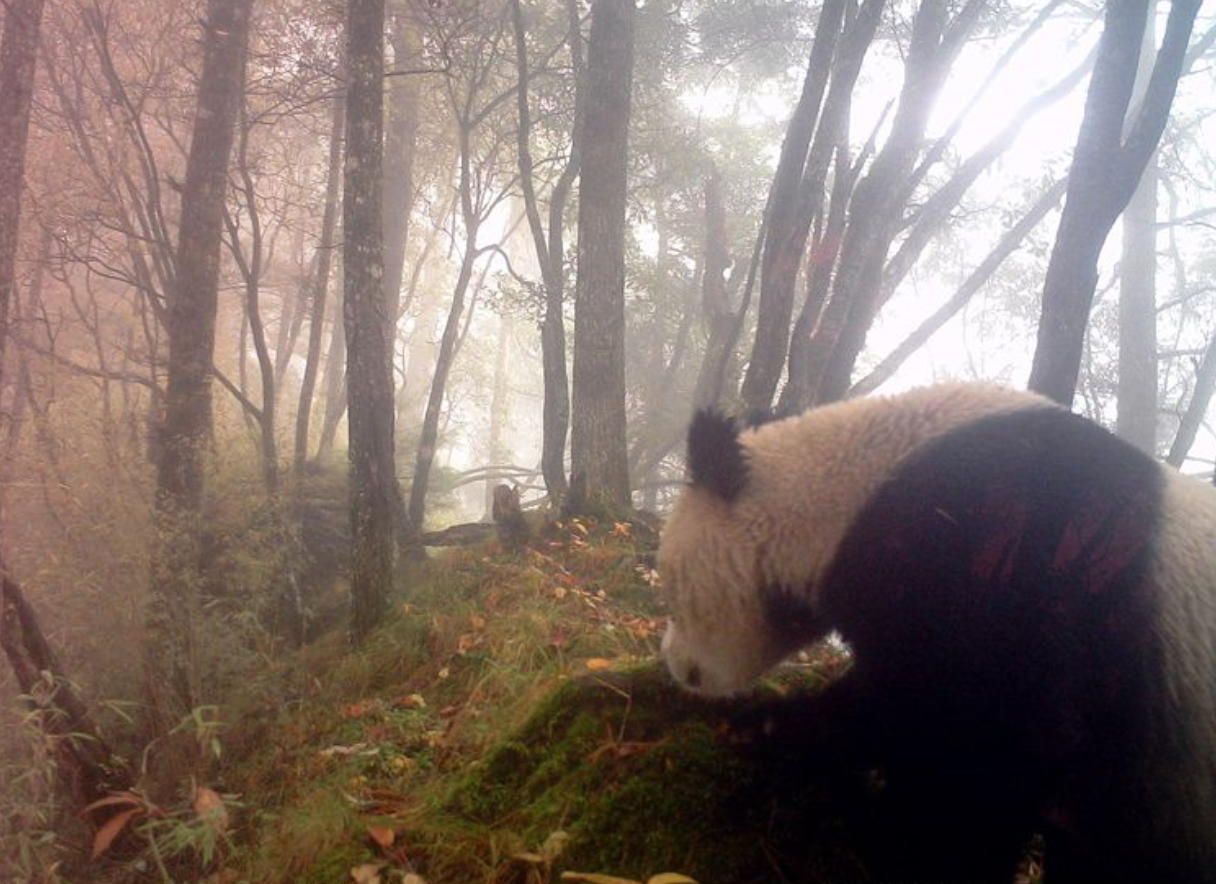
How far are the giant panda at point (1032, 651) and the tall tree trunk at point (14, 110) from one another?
5.76 m

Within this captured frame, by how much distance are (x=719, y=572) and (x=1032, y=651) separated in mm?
1029

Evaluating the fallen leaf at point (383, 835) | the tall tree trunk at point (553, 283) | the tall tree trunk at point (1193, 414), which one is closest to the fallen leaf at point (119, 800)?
the fallen leaf at point (383, 835)

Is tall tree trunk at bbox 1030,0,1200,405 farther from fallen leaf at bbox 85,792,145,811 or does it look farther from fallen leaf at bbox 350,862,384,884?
fallen leaf at bbox 85,792,145,811

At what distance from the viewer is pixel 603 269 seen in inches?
361

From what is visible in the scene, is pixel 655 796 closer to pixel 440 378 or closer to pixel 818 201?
pixel 818 201

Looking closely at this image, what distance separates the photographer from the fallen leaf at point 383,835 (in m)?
2.75

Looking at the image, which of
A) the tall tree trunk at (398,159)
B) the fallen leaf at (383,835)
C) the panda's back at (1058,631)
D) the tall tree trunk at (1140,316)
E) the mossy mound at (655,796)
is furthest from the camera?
the tall tree trunk at (1140,316)

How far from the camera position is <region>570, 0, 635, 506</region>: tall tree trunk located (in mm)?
9094

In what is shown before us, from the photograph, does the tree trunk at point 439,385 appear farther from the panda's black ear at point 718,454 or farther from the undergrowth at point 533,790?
the panda's black ear at point 718,454

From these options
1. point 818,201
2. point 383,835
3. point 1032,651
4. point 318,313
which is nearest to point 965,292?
point 818,201

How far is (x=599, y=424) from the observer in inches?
356

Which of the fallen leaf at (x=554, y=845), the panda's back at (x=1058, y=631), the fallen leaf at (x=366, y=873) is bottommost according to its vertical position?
the fallen leaf at (x=366, y=873)

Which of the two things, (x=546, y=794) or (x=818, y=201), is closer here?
(x=546, y=794)

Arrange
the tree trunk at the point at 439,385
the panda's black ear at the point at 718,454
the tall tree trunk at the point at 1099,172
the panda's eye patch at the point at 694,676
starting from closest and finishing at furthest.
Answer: the panda's black ear at the point at 718,454, the panda's eye patch at the point at 694,676, the tall tree trunk at the point at 1099,172, the tree trunk at the point at 439,385
